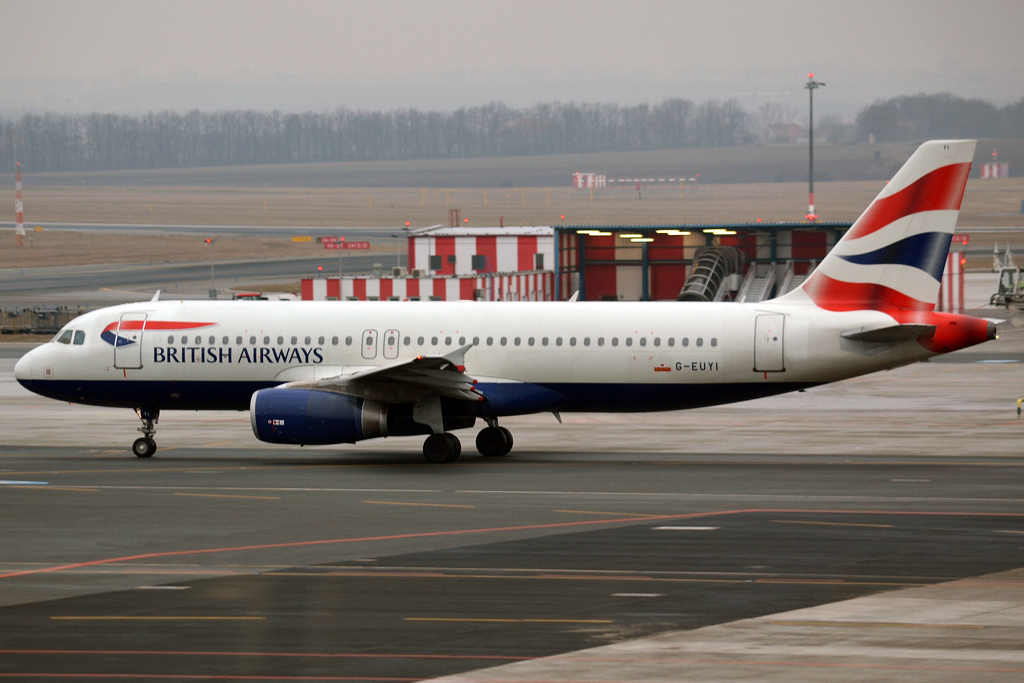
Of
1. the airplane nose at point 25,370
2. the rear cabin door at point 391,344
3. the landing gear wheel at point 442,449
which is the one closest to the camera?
the landing gear wheel at point 442,449

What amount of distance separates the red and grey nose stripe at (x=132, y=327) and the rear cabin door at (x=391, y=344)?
15.1 feet

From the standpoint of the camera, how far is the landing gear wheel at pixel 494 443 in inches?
1267

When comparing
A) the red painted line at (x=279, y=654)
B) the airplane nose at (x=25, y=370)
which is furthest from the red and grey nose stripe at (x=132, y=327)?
the red painted line at (x=279, y=654)

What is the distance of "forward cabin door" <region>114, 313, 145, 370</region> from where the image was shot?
32.8 m

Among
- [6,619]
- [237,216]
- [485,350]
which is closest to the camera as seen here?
[6,619]

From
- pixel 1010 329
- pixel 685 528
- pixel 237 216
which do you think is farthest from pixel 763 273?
pixel 237 216

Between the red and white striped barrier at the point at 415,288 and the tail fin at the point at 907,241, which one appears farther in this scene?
the red and white striped barrier at the point at 415,288

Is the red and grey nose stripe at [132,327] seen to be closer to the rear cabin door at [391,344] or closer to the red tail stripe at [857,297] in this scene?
the rear cabin door at [391,344]

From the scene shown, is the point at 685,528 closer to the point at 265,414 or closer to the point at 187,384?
the point at 265,414

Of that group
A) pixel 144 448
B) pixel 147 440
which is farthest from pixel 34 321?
pixel 144 448

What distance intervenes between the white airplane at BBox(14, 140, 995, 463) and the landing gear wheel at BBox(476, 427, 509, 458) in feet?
0.12

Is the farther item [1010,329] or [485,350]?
[1010,329]

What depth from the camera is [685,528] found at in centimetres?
2191

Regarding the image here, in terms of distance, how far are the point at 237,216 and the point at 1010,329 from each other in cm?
14001
